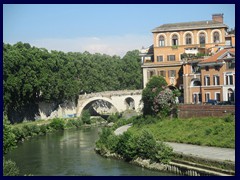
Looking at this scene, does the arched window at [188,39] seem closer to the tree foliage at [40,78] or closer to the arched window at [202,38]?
the arched window at [202,38]

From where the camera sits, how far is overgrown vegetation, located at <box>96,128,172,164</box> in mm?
23852

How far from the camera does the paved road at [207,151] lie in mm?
21677

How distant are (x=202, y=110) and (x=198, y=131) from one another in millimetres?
3555

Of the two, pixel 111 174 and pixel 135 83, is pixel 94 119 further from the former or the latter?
pixel 111 174

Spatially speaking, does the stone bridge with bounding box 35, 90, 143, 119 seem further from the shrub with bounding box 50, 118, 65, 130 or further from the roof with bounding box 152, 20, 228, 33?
the roof with bounding box 152, 20, 228, 33

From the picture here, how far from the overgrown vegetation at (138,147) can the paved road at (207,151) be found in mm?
872

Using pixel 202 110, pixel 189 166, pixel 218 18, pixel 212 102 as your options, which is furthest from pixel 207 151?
pixel 218 18

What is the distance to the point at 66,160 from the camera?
27750 millimetres

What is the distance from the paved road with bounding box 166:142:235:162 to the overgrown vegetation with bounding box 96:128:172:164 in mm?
872

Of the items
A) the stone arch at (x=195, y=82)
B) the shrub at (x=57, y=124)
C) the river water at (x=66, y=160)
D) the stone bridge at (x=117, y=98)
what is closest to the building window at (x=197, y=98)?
the stone arch at (x=195, y=82)

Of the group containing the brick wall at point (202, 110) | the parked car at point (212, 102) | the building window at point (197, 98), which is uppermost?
the building window at point (197, 98)

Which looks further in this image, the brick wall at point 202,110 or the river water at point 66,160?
the brick wall at point 202,110

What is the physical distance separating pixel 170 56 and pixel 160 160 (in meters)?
20.6

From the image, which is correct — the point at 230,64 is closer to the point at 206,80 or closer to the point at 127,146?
the point at 206,80
